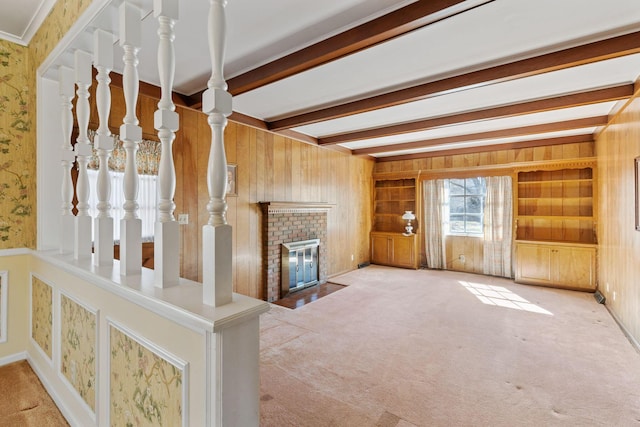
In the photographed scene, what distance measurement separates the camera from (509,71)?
2.61 m

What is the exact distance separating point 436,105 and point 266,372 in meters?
3.47

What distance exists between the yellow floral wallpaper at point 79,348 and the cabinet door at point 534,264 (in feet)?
19.7

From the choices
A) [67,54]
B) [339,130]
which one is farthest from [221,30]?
[339,130]

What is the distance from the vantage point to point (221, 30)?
38.1 inches

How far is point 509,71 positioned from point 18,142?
4100mm

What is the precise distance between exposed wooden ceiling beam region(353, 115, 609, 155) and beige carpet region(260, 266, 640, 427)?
2512 mm

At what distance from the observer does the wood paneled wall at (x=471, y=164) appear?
5.28m

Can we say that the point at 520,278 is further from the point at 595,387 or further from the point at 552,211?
the point at 595,387

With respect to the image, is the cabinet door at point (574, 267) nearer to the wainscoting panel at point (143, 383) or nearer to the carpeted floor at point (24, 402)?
the wainscoting panel at point (143, 383)

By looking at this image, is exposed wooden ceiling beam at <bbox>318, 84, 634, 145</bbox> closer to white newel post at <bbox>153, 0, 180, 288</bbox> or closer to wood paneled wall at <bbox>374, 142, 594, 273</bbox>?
wood paneled wall at <bbox>374, 142, 594, 273</bbox>

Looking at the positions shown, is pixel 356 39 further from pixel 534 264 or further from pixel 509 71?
pixel 534 264

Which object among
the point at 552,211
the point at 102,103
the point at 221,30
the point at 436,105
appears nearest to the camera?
the point at 221,30

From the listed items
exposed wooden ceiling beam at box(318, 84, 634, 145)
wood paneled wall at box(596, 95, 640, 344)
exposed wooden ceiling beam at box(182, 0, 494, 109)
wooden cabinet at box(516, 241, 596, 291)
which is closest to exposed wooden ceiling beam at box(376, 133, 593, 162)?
wood paneled wall at box(596, 95, 640, 344)

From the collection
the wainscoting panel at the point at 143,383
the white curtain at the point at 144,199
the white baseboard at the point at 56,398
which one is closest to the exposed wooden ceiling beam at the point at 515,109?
the white curtain at the point at 144,199
